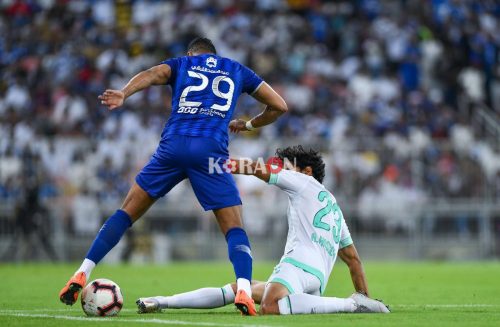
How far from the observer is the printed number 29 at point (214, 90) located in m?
10.3

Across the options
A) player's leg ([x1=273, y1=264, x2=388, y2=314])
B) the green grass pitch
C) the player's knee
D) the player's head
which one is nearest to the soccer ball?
the green grass pitch

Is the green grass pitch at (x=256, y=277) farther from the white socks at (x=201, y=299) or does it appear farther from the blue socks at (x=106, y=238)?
the blue socks at (x=106, y=238)

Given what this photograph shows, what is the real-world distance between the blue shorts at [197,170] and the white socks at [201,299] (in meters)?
0.81

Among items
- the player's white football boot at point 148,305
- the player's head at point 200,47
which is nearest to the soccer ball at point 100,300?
the player's white football boot at point 148,305

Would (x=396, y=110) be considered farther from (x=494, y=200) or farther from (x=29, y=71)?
(x=29, y=71)

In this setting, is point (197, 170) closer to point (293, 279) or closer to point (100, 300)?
point (293, 279)

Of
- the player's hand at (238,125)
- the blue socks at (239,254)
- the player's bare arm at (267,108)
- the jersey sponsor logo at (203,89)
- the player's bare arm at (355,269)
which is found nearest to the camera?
the blue socks at (239,254)

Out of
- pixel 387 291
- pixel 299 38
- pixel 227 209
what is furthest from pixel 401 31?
pixel 227 209

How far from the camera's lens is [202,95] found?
10.3 meters

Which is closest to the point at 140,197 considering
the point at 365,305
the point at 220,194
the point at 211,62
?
the point at 220,194

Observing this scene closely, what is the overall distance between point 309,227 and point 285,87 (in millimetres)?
19061

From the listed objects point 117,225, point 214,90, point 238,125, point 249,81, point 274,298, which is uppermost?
point 249,81

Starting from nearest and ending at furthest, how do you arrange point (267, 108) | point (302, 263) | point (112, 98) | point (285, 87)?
point (112, 98) → point (302, 263) → point (267, 108) → point (285, 87)

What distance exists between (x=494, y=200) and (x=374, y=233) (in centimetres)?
280
